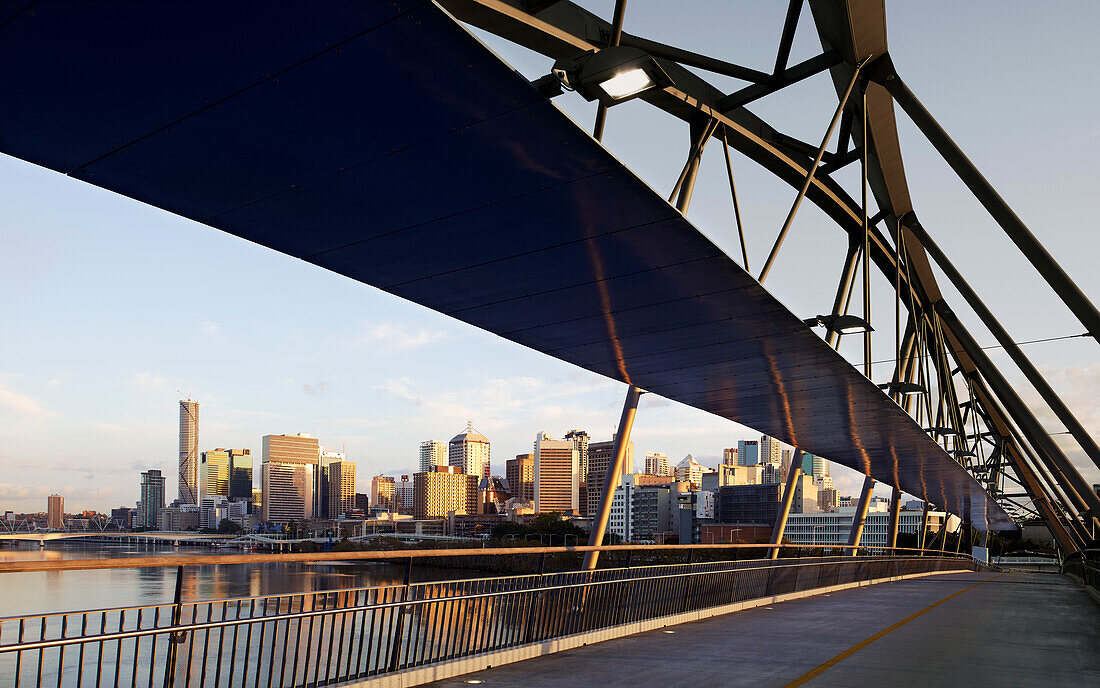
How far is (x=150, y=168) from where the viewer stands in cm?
666

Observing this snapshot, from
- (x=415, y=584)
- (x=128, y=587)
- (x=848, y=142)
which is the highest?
(x=848, y=142)

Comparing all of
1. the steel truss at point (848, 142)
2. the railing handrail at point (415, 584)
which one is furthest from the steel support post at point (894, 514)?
the railing handrail at point (415, 584)

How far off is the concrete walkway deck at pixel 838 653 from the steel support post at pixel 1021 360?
9142 millimetres

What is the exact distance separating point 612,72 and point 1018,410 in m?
32.2

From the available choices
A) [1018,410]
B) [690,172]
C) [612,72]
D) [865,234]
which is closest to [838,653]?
[690,172]

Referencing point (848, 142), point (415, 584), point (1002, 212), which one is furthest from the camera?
point (848, 142)

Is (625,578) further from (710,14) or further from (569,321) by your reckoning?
(710,14)

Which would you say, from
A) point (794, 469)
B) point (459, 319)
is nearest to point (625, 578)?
point (459, 319)

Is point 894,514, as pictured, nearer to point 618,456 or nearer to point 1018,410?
point 1018,410

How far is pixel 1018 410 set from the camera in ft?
108

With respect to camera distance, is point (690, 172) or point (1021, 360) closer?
point (690, 172)

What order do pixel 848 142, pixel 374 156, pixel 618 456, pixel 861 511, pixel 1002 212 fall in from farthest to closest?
pixel 861 511 → pixel 848 142 → pixel 1002 212 → pixel 618 456 → pixel 374 156

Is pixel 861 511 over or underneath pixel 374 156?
underneath

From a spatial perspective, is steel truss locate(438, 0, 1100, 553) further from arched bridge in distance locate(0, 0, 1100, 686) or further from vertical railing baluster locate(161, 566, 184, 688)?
vertical railing baluster locate(161, 566, 184, 688)
